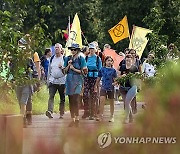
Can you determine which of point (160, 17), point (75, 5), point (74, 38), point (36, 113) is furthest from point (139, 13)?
point (160, 17)

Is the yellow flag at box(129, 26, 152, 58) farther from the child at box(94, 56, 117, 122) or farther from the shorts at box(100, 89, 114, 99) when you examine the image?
the shorts at box(100, 89, 114, 99)

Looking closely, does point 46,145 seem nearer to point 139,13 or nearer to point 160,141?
point 160,141

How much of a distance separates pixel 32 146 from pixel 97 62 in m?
8.56

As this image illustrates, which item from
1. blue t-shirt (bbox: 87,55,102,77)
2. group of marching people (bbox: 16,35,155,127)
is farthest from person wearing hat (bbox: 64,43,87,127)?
blue t-shirt (bbox: 87,55,102,77)

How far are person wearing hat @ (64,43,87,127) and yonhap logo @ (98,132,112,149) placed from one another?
6.51 meters

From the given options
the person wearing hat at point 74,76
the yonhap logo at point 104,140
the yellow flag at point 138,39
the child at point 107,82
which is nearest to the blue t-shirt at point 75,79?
the person wearing hat at point 74,76

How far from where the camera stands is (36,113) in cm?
1538

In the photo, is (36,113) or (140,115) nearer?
(140,115)

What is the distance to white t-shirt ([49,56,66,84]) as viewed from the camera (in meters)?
14.2

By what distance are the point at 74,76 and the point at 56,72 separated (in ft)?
5.46

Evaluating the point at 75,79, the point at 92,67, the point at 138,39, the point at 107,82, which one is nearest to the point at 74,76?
the point at 75,79

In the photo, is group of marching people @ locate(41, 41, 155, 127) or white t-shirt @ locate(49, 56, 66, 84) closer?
group of marching people @ locate(41, 41, 155, 127)

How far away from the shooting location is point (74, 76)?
12648 mm

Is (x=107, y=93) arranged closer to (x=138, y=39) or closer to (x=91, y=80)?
(x=91, y=80)
